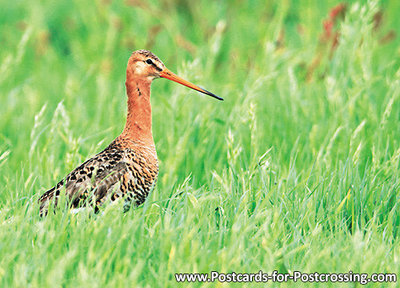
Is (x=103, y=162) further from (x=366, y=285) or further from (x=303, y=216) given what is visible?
(x=366, y=285)

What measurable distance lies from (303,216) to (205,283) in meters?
0.90

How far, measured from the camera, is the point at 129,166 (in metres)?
4.13

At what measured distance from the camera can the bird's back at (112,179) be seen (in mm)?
3975

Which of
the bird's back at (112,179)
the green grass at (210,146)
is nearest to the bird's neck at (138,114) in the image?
the bird's back at (112,179)

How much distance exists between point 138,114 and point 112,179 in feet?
1.91

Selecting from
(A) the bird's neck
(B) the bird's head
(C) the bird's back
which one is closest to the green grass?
(C) the bird's back

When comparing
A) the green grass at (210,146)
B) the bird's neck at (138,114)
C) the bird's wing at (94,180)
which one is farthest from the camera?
the bird's neck at (138,114)

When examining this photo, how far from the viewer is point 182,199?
4.16m

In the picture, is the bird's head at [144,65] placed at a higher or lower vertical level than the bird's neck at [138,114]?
higher

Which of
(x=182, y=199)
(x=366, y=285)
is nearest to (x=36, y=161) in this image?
(x=182, y=199)

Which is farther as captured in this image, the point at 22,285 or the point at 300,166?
the point at 300,166

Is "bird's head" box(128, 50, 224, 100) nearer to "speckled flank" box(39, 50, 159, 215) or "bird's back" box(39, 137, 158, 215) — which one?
"speckled flank" box(39, 50, 159, 215)

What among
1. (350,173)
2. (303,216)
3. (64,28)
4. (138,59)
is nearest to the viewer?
(303,216)

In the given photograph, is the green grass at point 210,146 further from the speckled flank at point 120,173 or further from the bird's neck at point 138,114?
the bird's neck at point 138,114
